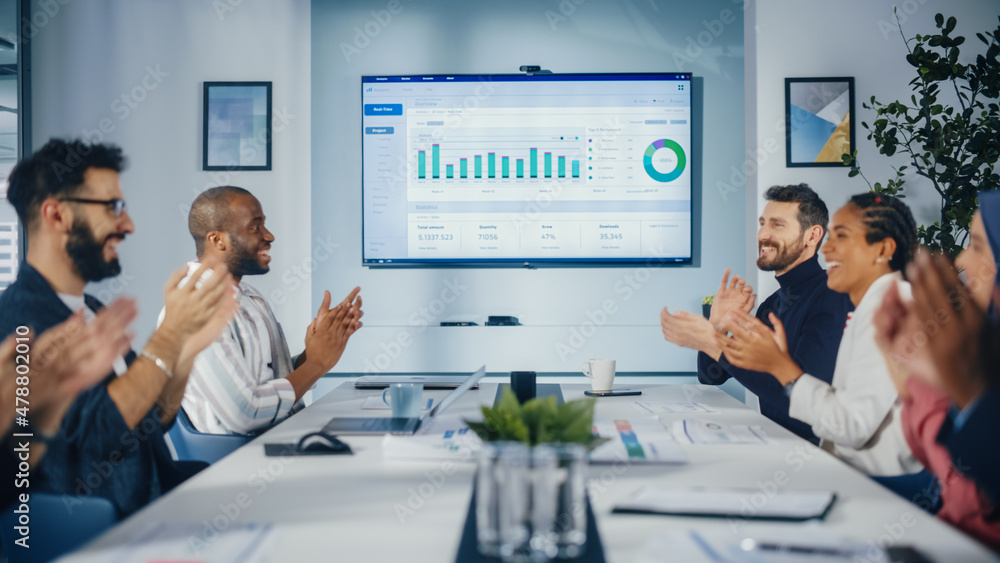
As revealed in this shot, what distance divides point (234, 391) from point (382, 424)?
0.48 meters

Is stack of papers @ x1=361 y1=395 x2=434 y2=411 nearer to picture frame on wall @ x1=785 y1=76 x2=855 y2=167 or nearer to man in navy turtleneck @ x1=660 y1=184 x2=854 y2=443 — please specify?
man in navy turtleneck @ x1=660 y1=184 x2=854 y2=443

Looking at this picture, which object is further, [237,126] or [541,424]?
[237,126]

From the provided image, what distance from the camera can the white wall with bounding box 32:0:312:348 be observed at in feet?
12.4

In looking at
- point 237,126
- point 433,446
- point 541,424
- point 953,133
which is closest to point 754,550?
point 541,424

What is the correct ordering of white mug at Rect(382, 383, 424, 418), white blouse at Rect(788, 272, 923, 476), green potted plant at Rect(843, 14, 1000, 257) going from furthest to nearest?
green potted plant at Rect(843, 14, 1000, 257), white mug at Rect(382, 383, 424, 418), white blouse at Rect(788, 272, 923, 476)

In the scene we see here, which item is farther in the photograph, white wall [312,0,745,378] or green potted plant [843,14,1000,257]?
white wall [312,0,745,378]

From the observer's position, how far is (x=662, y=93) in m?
3.69

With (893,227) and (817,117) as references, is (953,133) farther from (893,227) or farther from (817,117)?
(893,227)

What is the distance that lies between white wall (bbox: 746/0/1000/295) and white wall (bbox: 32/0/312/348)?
7.70ft

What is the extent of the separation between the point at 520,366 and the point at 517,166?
1.02m

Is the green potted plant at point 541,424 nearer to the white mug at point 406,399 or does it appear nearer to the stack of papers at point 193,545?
the stack of papers at point 193,545

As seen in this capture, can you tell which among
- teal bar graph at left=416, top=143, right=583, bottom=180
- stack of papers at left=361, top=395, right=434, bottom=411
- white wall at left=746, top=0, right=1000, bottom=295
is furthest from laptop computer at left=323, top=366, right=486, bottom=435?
white wall at left=746, top=0, right=1000, bottom=295

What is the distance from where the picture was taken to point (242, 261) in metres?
2.58

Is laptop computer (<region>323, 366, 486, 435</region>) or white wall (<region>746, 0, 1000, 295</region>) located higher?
white wall (<region>746, 0, 1000, 295</region>)
